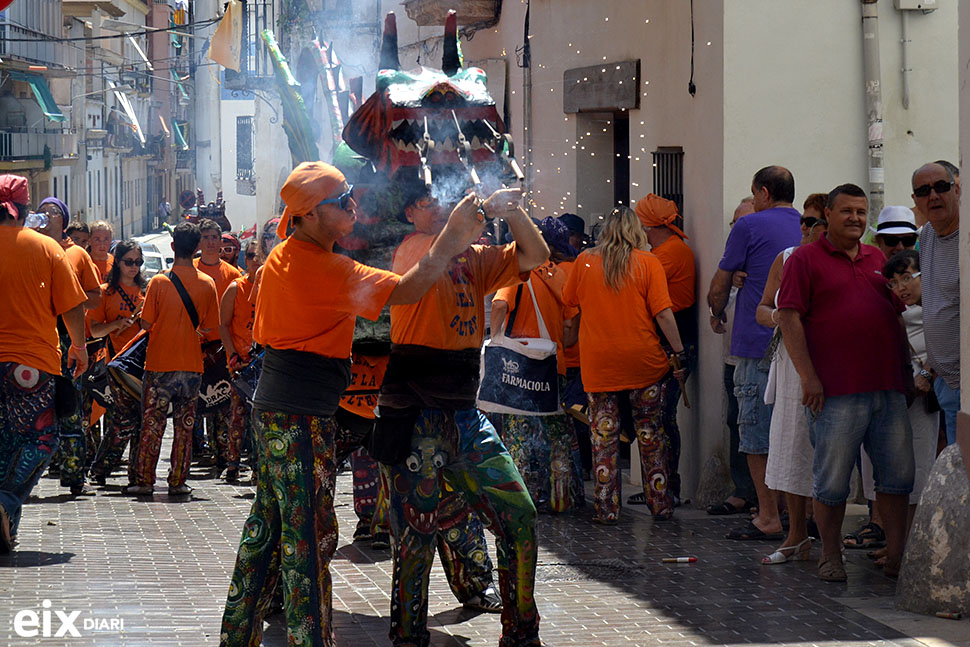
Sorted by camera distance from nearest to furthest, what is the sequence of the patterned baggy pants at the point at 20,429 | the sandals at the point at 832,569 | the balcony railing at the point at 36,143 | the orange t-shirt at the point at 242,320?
the sandals at the point at 832,569
the patterned baggy pants at the point at 20,429
the orange t-shirt at the point at 242,320
the balcony railing at the point at 36,143

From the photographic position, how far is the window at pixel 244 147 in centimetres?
4722

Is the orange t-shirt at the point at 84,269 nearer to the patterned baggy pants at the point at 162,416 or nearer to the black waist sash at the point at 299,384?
the patterned baggy pants at the point at 162,416


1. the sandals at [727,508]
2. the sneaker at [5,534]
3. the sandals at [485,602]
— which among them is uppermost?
the sneaker at [5,534]

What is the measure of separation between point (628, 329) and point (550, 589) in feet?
7.38

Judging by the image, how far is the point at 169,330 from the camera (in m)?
9.84

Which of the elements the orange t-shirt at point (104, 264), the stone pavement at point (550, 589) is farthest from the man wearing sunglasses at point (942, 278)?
the orange t-shirt at point (104, 264)

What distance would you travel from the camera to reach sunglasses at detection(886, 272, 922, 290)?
6.76 metres

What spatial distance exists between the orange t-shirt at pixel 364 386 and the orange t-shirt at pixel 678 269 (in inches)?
112

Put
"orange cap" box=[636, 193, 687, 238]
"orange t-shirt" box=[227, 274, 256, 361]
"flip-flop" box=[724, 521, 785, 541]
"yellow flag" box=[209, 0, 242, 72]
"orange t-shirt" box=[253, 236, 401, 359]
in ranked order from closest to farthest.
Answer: "orange t-shirt" box=[253, 236, 401, 359], "flip-flop" box=[724, 521, 785, 541], "orange cap" box=[636, 193, 687, 238], "orange t-shirt" box=[227, 274, 256, 361], "yellow flag" box=[209, 0, 242, 72]

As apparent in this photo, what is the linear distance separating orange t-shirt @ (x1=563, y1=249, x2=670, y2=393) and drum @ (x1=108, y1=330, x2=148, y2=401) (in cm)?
321

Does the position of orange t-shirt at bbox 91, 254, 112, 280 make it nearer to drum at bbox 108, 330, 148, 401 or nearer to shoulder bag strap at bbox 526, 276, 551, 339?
drum at bbox 108, 330, 148, 401

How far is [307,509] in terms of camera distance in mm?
5336

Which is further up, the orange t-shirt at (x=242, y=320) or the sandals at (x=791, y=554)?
the orange t-shirt at (x=242, y=320)

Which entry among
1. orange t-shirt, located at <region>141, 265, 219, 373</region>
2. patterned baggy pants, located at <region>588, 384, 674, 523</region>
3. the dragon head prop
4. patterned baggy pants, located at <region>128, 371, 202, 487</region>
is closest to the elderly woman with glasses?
patterned baggy pants, located at <region>128, 371, 202, 487</region>
